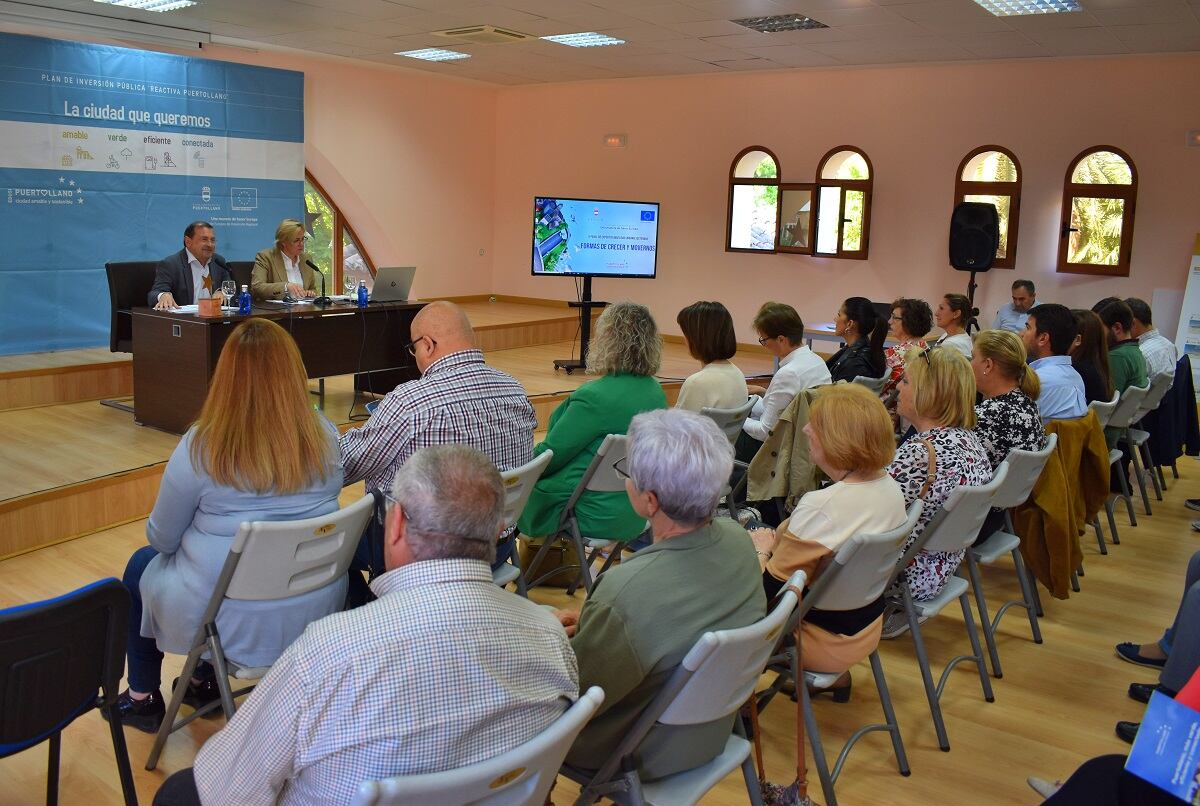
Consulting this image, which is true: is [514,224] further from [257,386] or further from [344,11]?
[257,386]

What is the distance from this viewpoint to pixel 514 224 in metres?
13.3

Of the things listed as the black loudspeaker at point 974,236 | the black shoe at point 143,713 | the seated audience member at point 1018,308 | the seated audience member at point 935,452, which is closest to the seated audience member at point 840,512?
the seated audience member at point 935,452

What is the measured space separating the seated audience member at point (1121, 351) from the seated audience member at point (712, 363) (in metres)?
2.40

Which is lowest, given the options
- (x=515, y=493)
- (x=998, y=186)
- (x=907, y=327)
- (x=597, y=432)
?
(x=515, y=493)

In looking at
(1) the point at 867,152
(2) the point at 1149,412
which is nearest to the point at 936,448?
(2) the point at 1149,412

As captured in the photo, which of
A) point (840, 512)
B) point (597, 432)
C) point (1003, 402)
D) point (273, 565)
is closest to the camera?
point (273, 565)

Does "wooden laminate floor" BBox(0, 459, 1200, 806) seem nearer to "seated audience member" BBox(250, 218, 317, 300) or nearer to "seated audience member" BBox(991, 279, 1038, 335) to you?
"seated audience member" BBox(250, 218, 317, 300)

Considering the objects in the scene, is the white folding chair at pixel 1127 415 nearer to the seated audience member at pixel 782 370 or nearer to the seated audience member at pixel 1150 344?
the seated audience member at pixel 1150 344

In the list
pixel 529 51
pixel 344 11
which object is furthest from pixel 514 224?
pixel 344 11

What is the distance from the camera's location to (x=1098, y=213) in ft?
30.1

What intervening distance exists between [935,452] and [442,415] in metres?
1.62

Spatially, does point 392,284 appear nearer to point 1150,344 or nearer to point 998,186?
point 1150,344

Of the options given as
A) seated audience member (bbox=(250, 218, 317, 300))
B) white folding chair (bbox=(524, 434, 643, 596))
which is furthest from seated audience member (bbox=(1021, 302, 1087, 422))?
seated audience member (bbox=(250, 218, 317, 300))

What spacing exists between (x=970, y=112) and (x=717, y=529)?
8.98m
